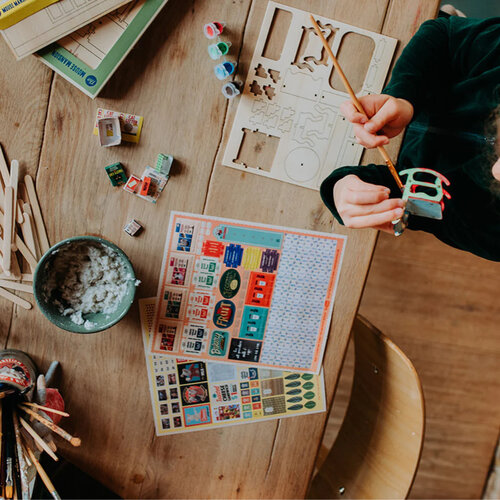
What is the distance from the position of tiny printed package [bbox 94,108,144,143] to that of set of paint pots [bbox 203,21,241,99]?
18 cm

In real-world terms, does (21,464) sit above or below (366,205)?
below

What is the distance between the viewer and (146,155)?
936mm

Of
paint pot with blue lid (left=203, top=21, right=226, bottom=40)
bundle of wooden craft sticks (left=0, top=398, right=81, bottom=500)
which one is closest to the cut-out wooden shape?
paint pot with blue lid (left=203, top=21, right=226, bottom=40)

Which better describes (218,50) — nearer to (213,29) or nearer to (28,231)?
(213,29)

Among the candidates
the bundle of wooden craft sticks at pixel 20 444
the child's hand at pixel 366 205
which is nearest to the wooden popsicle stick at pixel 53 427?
the bundle of wooden craft sticks at pixel 20 444

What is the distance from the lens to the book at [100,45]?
875 millimetres

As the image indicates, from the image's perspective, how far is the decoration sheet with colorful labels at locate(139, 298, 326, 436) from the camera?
983 millimetres

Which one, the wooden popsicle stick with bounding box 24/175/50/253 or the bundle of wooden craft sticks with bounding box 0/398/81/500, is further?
the wooden popsicle stick with bounding box 24/175/50/253

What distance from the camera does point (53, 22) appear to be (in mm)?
854

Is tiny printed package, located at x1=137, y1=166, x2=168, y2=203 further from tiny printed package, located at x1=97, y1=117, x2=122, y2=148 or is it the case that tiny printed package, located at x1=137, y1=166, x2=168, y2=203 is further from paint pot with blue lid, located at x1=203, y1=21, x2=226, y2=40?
paint pot with blue lid, located at x1=203, y1=21, x2=226, y2=40

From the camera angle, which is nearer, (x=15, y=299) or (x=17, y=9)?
(x=17, y=9)

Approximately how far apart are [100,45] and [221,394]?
76cm

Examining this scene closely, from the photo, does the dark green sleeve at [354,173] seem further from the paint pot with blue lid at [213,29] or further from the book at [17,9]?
the book at [17,9]

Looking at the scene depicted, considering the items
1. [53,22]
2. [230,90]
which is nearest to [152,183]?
[230,90]
